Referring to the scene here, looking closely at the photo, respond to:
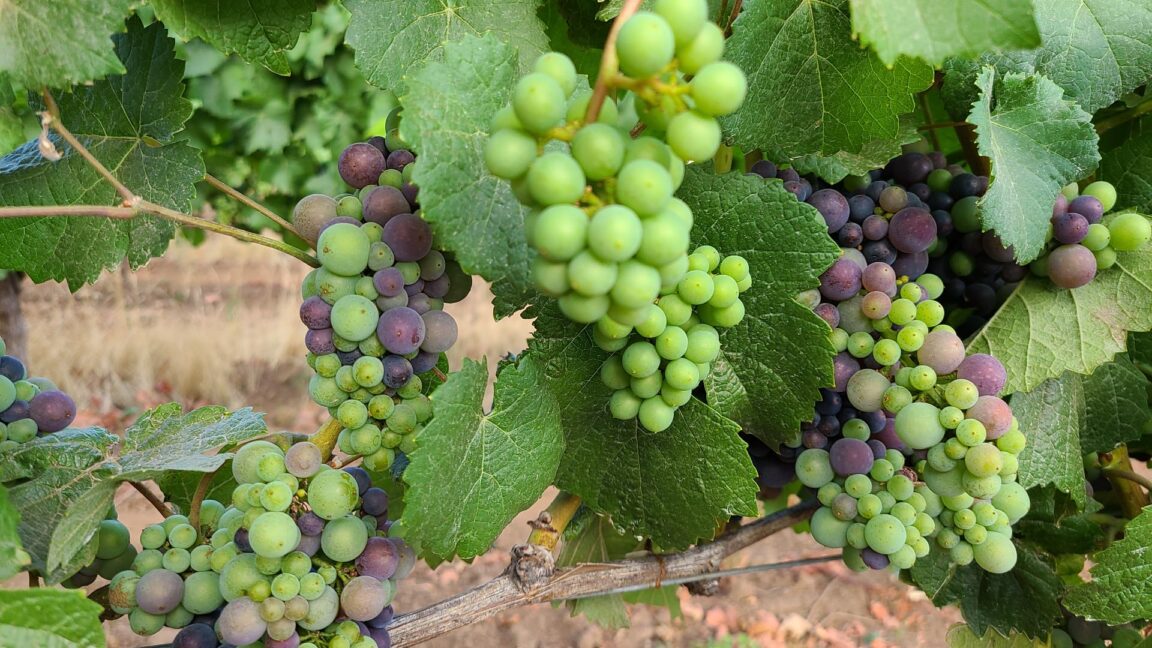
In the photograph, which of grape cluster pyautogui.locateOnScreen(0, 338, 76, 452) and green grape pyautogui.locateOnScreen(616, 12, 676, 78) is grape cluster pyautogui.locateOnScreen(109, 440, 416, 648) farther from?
green grape pyautogui.locateOnScreen(616, 12, 676, 78)

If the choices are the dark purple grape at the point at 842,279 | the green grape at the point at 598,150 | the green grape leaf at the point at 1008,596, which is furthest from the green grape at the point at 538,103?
the green grape leaf at the point at 1008,596

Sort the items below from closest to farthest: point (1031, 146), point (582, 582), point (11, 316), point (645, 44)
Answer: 1. point (645, 44)
2. point (1031, 146)
3. point (582, 582)
4. point (11, 316)

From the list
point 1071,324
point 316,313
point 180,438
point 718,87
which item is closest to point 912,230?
point 1071,324

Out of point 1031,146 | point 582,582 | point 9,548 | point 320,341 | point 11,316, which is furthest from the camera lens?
point 11,316

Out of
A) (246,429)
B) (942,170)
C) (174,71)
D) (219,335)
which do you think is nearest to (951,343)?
(942,170)

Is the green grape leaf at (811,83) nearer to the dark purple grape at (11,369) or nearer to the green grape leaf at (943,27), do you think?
the green grape leaf at (943,27)

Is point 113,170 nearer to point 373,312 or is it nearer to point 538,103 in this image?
point 373,312
